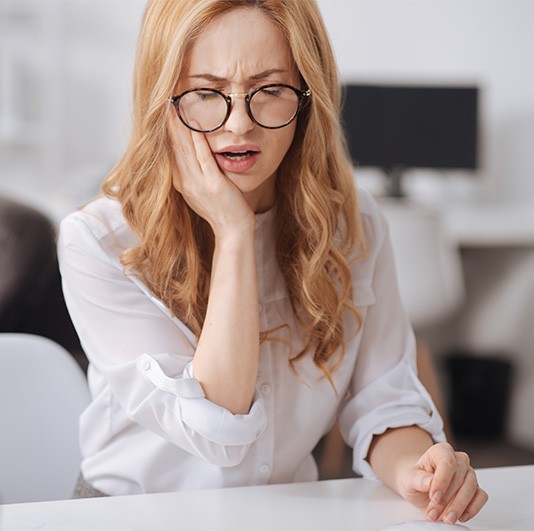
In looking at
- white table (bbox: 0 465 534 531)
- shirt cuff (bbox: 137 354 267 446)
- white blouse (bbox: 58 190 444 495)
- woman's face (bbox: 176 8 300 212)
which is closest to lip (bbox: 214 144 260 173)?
woman's face (bbox: 176 8 300 212)

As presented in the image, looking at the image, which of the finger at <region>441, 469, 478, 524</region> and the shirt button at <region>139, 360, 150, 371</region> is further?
the shirt button at <region>139, 360, 150, 371</region>

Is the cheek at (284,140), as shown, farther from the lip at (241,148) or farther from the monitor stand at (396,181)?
the monitor stand at (396,181)

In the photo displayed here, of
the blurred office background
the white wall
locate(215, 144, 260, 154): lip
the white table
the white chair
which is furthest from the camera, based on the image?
the white wall

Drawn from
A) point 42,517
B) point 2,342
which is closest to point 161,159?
point 2,342

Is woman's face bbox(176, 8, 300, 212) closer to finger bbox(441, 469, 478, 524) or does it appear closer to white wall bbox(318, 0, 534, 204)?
finger bbox(441, 469, 478, 524)

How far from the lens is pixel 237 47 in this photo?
1034 millimetres

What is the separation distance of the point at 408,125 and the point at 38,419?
2549mm

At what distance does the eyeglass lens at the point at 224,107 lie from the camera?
1043mm

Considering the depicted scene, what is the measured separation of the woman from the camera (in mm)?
1038

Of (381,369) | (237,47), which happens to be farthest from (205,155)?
(381,369)

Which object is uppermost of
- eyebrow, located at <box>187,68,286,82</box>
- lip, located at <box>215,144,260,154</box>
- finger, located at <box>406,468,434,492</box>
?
eyebrow, located at <box>187,68,286,82</box>

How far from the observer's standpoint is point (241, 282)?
1086 mm

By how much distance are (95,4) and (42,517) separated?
312cm

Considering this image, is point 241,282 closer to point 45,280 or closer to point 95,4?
point 45,280
